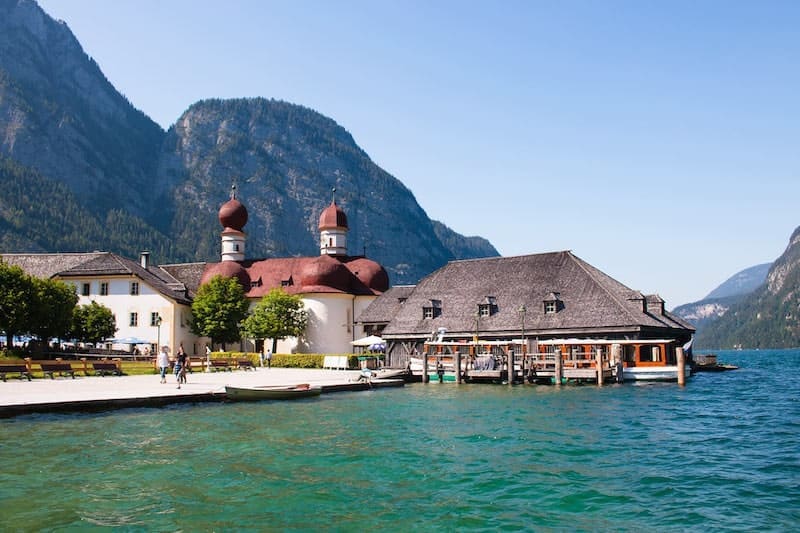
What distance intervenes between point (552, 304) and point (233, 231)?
152ft

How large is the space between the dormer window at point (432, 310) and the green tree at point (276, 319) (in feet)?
54.4

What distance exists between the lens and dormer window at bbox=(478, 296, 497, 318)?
181 feet

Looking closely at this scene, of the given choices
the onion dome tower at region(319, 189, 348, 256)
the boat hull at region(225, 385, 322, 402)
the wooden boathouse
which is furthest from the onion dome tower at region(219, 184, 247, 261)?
the boat hull at region(225, 385, 322, 402)

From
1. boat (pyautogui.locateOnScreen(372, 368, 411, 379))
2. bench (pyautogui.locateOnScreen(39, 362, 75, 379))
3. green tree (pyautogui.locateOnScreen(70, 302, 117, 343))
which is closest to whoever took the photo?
bench (pyautogui.locateOnScreen(39, 362, 75, 379))

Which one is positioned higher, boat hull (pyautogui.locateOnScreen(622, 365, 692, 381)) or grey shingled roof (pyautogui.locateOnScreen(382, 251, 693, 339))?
grey shingled roof (pyautogui.locateOnScreen(382, 251, 693, 339))

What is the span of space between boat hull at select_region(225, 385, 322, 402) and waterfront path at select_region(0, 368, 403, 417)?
0.57 metres

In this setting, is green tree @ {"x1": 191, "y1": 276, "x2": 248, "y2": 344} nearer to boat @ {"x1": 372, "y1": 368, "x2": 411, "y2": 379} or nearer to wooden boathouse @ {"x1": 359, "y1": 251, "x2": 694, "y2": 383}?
wooden boathouse @ {"x1": 359, "y1": 251, "x2": 694, "y2": 383}

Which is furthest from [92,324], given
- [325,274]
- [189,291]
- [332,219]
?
[332,219]

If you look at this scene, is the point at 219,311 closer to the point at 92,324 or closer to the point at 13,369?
the point at 92,324

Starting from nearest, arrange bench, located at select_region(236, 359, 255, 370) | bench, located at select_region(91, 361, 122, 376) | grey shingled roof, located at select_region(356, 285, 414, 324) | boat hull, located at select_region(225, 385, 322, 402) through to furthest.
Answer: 1. boat hull, located at select_region(225, 385, 322, 402)
2. bench, located at select_region(91, 361, 122, 376)
3. bench, located at select_region(236, 359, 255, 370)
4. grey shingled roof, located at select_region(356, 285, 414, 324)

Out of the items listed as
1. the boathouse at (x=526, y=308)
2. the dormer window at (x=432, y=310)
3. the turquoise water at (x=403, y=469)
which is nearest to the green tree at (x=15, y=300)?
the turquoise water at (x=403, y=469)

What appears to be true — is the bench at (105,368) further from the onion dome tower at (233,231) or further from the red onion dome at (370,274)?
the onion dome tower at (233,231)

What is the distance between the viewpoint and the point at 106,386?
36156mm

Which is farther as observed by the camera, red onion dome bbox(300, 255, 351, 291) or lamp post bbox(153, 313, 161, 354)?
red onion dome bbox(300, 255, 351, 291)
